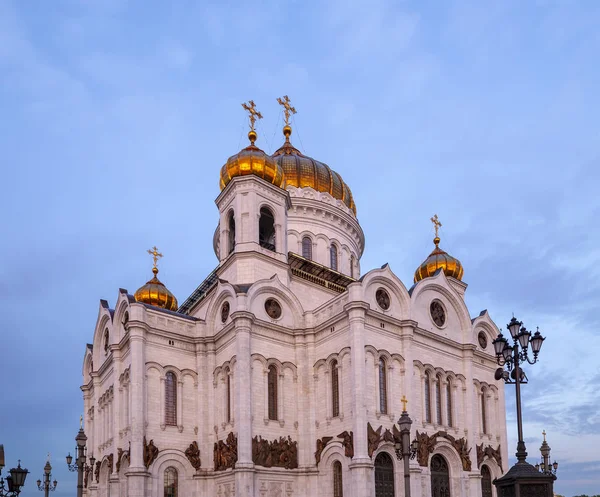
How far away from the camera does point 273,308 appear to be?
3178 cm

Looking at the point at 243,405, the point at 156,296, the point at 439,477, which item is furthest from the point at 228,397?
the point at 156,296

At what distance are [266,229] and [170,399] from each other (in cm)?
1087

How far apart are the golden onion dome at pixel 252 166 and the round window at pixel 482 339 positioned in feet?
42.0

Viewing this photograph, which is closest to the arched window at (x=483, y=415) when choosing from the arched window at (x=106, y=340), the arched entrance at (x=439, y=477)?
→ the arched entrance at (x=439, y=477)

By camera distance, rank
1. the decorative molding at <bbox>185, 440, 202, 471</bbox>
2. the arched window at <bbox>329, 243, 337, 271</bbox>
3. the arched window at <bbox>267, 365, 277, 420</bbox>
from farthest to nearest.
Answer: the arched window at <bbox>329, 243, 337, 271</bbox> → the arched window at <bbox>267, 365, 277, 420</bbox> → the decorative molding at <bbox>185, 440, 202, 471</bbox>

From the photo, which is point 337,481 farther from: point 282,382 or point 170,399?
point 170,399

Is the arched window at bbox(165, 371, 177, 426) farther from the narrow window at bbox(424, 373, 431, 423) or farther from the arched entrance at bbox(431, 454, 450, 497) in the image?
the arched entrance at bbox(431, 454, 450, 497)

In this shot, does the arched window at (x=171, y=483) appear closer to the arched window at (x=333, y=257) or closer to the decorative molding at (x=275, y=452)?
the decorative molding at (x=275, y=452)

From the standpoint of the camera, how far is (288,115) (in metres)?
43.7

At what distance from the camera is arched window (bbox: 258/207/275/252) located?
35688 millimetres

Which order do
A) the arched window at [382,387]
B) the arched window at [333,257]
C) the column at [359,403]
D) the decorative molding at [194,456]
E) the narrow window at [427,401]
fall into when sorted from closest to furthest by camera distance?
the column at [359,403], the arched window at [382,387], the decorative molding at [194,456], the narrow window at [427,401], the arched window at [333,257]

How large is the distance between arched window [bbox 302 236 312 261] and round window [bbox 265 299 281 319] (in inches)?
319

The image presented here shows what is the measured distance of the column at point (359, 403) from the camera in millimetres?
26984

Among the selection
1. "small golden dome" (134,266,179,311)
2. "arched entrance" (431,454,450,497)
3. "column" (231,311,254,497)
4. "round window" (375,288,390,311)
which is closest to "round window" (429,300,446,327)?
"round window" (375,288,390,311)
